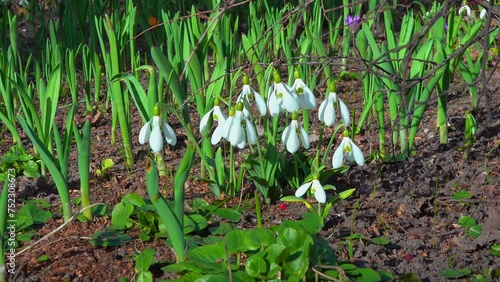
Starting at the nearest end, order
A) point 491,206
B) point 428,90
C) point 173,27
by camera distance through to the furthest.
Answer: point 491,206
point 428,90
point 173,27

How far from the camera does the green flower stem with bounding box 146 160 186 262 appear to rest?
2090 mm

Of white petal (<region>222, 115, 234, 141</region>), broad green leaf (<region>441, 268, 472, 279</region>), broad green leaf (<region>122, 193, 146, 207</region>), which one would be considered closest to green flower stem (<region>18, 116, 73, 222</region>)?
broad green leaf (<region>122, 193, 146, 207</region>)

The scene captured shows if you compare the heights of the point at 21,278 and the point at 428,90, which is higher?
the point at 428,90

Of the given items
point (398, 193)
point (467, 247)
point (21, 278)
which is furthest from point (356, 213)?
point (21, 278)

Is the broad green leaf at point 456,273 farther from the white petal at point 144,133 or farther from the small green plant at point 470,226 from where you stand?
the white petal at point 144,133

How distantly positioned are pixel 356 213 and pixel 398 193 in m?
0.24

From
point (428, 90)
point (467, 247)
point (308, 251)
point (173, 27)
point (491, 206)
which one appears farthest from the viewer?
point (173, 27)

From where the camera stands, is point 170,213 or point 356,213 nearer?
point 170,213

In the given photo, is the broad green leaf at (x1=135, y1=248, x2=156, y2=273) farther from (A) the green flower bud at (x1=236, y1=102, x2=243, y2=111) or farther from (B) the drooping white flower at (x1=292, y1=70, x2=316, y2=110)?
(B) the drooping white flower at (x1=292, y1=70, x2=316, y2=110)

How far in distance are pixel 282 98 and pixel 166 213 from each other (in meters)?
0.52

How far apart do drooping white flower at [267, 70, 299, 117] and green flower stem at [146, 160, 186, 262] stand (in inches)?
18.0

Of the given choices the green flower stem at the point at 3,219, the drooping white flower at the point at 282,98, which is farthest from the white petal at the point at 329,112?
the green flower stem at the point at 3,219

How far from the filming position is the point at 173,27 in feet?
11.2

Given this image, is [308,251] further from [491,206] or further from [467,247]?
[491,206]
